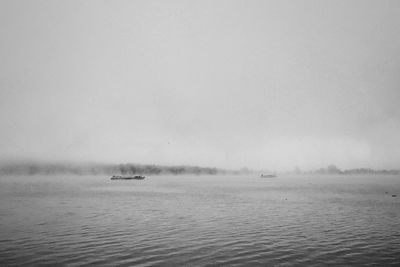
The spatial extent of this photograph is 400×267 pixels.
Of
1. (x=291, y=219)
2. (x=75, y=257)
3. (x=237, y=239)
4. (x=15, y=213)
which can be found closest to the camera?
(x=75, y=257)

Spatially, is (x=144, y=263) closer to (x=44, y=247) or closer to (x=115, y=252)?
(x=115, y=252)

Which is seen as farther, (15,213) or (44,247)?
(15,213)

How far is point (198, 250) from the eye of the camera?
30719 mm

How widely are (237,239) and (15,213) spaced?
45.9 meters

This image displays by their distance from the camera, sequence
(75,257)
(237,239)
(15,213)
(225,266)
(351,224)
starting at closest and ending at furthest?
(225,266) → (75,257) → (237,239) → (351,224) → (15,213)

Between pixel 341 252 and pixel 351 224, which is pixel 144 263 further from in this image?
pixel 351 224

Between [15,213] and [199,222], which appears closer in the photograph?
[199,222]

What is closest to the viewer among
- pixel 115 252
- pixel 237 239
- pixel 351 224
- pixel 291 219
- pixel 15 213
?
pixel 115 252

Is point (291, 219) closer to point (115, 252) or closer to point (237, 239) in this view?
point (237, 239)

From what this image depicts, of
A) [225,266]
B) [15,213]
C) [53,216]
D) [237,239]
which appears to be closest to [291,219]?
[237,239]

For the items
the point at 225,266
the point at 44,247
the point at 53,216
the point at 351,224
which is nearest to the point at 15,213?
the point at 53,216

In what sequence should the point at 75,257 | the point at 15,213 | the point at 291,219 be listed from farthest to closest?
1. the point at 15,213
2. the point at 291,219
3. the point at 75,257

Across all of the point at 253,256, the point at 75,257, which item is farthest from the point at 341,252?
the point at 75,257

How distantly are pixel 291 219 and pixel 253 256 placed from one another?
86.5ft
